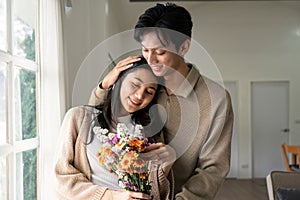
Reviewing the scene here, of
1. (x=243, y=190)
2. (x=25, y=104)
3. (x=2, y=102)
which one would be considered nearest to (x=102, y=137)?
(x=2, y=102)

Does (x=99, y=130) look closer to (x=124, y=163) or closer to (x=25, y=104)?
(x=124, y=163)

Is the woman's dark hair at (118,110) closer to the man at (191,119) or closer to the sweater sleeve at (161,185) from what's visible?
the man at (191,119)

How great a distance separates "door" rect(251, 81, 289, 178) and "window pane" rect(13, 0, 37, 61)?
21.0ft

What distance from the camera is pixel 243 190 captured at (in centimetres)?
681

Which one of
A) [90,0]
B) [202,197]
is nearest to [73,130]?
[202,197]

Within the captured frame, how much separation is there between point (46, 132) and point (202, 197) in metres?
1.34

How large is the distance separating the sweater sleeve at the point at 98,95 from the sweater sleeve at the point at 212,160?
0.39 metres

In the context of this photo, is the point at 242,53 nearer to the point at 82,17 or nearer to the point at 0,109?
the point at 82,17

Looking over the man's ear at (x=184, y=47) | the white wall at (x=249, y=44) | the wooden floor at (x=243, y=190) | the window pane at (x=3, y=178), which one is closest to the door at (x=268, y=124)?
the white wall at (x=249, y=44)

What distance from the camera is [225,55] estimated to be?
830 cm

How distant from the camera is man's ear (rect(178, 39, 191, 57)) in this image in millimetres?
1419

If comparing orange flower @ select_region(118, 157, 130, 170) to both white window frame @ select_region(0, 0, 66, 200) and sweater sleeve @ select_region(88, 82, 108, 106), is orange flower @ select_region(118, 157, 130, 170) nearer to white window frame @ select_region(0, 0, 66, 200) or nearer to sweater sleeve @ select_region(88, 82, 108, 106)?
sweater sleeve @ select_region(88, 82, 108, 106)

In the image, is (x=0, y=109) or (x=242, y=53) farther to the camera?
(x=242, y=53)

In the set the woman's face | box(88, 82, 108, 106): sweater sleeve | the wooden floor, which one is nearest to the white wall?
the wooden floor
